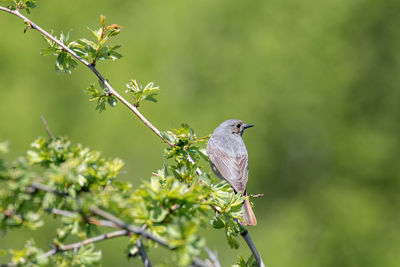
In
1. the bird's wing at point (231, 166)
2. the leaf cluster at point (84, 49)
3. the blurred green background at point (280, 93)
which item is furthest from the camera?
the blurred green background at point (280, 93)

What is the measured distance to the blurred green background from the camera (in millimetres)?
21172

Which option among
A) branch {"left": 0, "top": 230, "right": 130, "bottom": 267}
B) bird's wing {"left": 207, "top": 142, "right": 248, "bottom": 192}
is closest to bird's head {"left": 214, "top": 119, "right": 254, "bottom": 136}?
bird's wing {"left": 207, "top": 142, "right": 248, "bottom": 192}

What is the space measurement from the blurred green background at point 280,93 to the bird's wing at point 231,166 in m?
13.4

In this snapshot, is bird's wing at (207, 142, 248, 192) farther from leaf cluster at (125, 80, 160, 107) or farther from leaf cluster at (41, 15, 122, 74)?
leaf cluster at (41, 15, 122, 74)

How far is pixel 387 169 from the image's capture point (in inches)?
888

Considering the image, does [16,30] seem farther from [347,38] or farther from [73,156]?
[73,156]

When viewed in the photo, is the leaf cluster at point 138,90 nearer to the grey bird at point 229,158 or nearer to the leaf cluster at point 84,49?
the leaf cluster at point 84,49

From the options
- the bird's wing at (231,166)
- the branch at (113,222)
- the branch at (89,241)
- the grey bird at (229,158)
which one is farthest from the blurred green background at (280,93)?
the branch at (113,222)

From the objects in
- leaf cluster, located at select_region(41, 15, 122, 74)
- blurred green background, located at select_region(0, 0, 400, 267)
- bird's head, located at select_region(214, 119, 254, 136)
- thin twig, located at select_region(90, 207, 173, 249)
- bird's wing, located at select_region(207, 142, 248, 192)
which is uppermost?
blurred green background, located at select_region(0, 0, 400, 267)

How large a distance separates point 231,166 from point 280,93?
16499 millimetres

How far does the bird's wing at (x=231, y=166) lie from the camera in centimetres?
621

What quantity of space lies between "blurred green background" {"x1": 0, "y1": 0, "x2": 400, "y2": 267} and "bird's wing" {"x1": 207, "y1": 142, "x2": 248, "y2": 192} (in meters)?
13.4

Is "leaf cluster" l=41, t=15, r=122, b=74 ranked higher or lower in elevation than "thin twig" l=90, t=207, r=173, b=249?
higher

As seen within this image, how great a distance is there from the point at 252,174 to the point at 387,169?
6.05 metres
